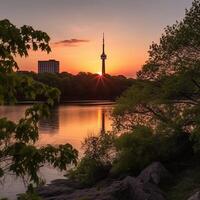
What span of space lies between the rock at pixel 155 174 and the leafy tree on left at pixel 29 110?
24.3 m

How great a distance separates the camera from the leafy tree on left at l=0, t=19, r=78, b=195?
7504 mm

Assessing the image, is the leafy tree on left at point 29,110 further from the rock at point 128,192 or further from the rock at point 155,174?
the rock at point 155,174

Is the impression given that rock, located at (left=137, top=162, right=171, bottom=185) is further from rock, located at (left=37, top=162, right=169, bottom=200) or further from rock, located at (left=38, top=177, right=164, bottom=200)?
rock, located at (left=38, top=177, right=164, bottom=200)

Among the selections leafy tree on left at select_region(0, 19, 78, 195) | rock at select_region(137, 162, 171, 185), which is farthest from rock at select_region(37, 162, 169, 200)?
leafy tree on left at select_region(0, 19, 78, 195)

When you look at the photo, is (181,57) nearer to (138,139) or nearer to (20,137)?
(138,139)

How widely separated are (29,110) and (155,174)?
2555 cm

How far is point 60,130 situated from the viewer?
294 ft

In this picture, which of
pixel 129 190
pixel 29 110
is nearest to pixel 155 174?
pixel 129 190

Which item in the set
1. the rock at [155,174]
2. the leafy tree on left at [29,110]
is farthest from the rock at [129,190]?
the leafy tree on left at [29,110]

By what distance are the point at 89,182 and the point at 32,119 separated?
30.1 metres

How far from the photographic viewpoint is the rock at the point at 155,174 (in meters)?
32.5

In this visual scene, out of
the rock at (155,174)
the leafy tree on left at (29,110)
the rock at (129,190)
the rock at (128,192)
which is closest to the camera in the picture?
the leafy tree on left at (29,110)

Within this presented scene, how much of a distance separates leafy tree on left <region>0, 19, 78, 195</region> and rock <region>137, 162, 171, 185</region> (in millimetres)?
24348

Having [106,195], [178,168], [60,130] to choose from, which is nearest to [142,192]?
[106,195]
